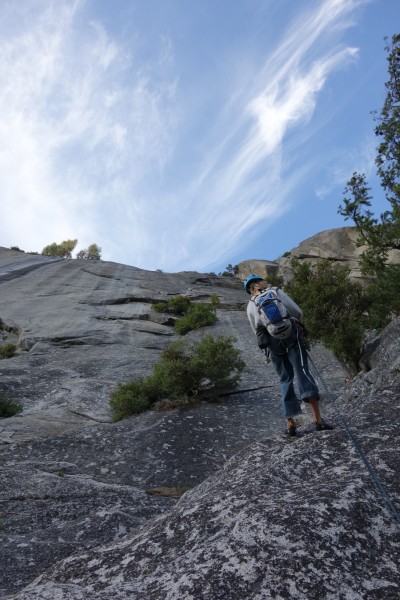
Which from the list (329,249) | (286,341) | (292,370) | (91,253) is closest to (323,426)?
(292,370)

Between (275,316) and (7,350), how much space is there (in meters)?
19.2

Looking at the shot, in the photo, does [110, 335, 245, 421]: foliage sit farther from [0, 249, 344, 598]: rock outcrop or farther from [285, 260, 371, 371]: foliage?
[285, 260, 371, 371]: foliage

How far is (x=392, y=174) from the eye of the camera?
57.4 feet

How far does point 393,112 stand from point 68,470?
15.9 m

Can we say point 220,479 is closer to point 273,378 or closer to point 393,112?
point 273,378

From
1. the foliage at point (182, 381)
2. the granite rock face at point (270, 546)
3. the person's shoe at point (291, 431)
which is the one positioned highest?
the foliage at point (182, 381)

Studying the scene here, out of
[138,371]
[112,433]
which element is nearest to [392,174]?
[138,371]

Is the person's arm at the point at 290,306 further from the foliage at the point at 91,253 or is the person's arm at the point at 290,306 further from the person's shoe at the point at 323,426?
the foliage at the point at 91,253

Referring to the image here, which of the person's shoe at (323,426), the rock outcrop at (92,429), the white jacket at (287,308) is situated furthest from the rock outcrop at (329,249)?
the person's shoe at (323,426)

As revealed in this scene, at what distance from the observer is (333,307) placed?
55.0 feet

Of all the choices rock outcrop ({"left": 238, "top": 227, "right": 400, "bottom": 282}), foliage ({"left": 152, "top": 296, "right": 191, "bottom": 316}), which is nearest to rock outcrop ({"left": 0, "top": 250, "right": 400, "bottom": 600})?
foliage ({"left": 152, "top": 296, "right": 191, "bottom": 316})

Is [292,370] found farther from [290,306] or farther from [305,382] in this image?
[290,306]

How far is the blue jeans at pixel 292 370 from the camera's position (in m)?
6.52

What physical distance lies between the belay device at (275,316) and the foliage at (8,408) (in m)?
10.2
